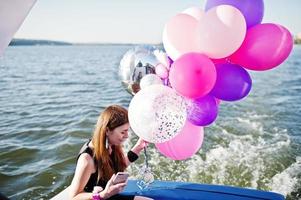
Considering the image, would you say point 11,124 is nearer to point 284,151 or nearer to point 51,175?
point 51,175

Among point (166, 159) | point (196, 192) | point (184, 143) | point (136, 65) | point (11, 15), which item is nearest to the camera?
point (11, 15)

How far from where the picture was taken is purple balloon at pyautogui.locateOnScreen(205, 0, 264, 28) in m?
2.20

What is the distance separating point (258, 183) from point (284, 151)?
1.47m

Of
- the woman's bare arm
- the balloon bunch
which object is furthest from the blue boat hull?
the balloon bunch

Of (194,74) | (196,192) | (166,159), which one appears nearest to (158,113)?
(194,74)

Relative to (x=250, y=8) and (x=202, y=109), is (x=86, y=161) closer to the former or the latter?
(x=202, y=109)

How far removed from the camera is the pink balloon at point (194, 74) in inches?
85.0

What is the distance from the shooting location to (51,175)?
5559mm

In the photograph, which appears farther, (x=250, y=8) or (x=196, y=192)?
(x=196, y=192)

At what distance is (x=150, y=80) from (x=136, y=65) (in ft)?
0.60

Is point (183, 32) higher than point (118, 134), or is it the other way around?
point (183, 32)

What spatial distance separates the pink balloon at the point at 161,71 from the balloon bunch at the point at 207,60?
0.16 m

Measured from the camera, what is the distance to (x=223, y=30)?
2100mm

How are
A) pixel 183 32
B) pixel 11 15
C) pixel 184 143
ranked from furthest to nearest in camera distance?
pixel 184 143, pixel 183 32, pixel 11 15
